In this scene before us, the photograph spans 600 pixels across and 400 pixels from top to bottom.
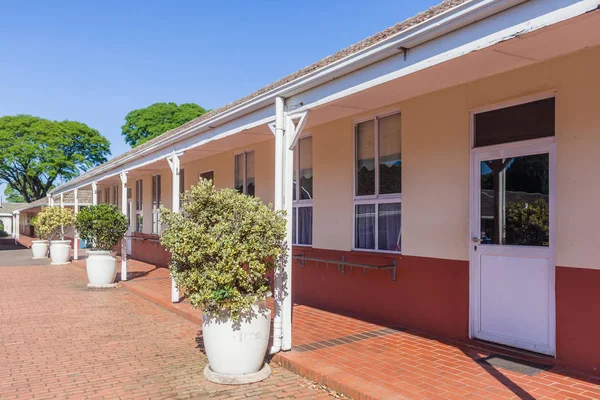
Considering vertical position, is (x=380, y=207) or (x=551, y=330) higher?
(x=380, y=207)

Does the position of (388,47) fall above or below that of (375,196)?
above

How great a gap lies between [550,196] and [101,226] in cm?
941

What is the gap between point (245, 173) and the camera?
10.6m

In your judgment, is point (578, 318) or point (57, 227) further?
point (57, 227)

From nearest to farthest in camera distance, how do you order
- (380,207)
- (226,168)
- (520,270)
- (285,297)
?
(520,270)
(285,297)
(380,207)
(226,168)

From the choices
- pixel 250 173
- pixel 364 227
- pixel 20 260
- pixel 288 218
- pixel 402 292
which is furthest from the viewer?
pixel 20 260

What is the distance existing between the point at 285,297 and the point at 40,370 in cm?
Result: 273

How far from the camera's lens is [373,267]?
6.56m

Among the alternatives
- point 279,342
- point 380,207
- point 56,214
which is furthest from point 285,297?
point 56,214

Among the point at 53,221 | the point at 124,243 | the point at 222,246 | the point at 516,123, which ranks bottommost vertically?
the point at 124,243

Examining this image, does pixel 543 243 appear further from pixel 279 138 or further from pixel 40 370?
pixel 40 370

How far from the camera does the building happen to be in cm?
394

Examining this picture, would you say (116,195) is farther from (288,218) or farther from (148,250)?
(288,218)

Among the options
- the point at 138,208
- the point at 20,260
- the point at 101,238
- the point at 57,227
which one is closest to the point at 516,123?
the point at 101,238
